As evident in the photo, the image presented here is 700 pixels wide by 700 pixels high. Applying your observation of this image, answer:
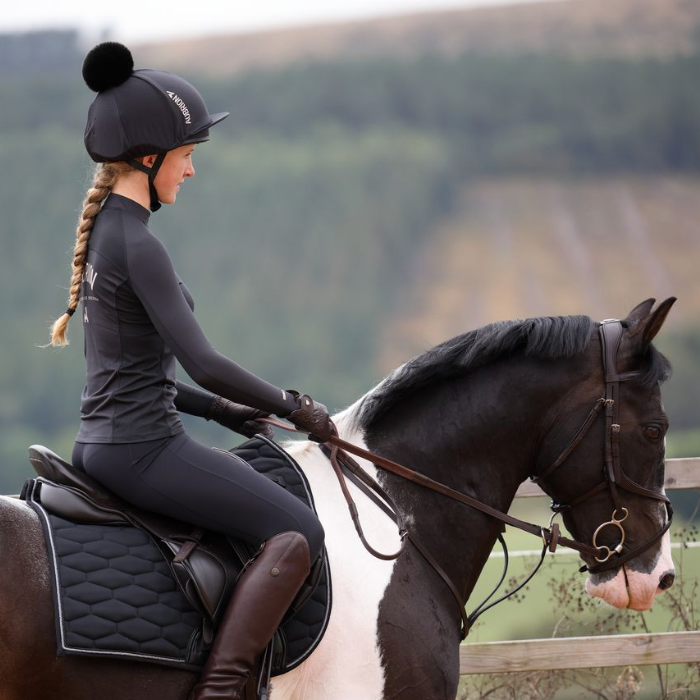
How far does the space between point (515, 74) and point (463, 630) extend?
146ft

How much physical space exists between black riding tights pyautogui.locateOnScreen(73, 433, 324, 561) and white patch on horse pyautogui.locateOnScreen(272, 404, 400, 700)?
21 cm

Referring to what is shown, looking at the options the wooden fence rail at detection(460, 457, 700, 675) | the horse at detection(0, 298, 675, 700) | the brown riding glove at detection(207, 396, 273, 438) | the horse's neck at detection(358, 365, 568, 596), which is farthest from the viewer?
the wooden fence rail at detection(460, 457, 700, 675)

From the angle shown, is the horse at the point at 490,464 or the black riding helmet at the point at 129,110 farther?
the horse at the point at 490,464

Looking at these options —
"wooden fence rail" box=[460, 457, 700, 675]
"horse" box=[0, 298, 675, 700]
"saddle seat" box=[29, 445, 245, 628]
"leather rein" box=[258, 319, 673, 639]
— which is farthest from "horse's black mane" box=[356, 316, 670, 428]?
"wooden fence rail" box=[460, 457, 700, 675]

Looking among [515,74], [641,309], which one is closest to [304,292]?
[515,74]

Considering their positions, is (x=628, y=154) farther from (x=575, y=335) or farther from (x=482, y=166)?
(x=575, y=335)

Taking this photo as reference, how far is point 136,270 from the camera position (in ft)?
8.57

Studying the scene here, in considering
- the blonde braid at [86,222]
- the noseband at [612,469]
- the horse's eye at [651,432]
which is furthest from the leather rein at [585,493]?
the blonde braid at [86,222]

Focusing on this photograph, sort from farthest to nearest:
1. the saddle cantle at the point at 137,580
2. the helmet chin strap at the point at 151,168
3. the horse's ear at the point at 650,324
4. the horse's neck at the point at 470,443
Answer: the horse's neck at the point at 470,443
the horse's ear at the point at 650,324
the helmet chin strap at the point at 151,168
the saddle cantle at the point at 137,580

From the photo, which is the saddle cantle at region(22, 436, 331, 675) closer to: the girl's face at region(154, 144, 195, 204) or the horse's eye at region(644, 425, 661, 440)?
the girl's face at region(154, 144, 195, 204)

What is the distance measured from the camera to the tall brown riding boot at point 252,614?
255 centimetres

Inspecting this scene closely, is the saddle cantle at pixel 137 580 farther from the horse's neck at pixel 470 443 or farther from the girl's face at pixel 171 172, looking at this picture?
the girl's face at pixel 171 172

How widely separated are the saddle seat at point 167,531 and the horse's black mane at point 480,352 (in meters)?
0.74

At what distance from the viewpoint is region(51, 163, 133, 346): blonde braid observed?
107 inches
